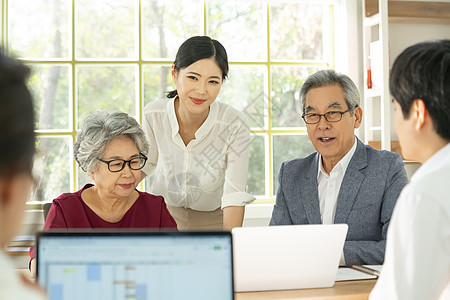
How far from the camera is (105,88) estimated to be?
3.72m

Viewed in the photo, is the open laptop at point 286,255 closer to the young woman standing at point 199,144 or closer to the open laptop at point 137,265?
the open laptop at point 137,265

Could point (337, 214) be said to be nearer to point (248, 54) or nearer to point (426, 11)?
point (248, 54)

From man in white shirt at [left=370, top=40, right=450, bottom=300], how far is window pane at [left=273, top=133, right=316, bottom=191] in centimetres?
266

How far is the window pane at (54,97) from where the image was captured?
3.66 metres

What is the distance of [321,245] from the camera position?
1626 millimetres

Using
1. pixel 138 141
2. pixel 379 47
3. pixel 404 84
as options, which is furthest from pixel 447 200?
pixel 379 47

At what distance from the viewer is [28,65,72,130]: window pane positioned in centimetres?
366

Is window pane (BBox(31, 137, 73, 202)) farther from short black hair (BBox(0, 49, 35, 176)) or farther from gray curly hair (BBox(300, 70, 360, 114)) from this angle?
short black hair (BBox(0, 49, 35, 176))

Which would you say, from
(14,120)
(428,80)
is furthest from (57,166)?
(14,120)

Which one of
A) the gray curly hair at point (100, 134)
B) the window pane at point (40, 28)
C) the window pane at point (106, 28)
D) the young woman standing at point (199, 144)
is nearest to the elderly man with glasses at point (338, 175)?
the young woman standing at point (199, 144)

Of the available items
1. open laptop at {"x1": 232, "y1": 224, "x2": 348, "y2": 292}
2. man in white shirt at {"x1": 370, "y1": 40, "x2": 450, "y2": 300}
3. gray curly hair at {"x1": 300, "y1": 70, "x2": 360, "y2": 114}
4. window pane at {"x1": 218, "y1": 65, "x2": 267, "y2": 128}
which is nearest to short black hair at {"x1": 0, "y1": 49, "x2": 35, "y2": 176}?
Result: man in white shirt at {"x1": 370, "y1": 40, "x2": 450, "y2": 300}

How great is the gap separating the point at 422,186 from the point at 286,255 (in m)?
0.61

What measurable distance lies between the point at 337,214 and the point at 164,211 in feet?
2.32

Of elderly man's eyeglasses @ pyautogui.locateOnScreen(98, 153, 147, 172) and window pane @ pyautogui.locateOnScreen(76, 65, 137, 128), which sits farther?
window pane @ pyautogui.locateOnScreen(76, 65, 137, 128)
